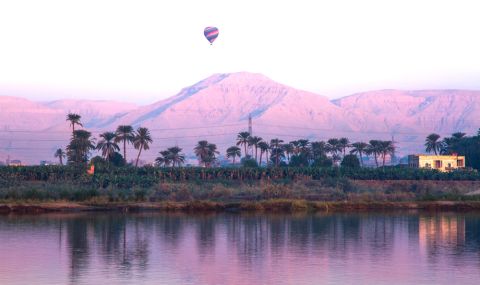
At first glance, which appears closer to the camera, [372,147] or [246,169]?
[246,169]

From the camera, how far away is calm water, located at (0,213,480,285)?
3222 centimetres

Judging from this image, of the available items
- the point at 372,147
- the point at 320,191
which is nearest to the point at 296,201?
the point at 320,191

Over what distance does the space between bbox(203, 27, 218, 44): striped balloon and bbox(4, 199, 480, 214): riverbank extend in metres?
68.5

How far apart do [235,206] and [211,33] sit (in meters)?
71.3

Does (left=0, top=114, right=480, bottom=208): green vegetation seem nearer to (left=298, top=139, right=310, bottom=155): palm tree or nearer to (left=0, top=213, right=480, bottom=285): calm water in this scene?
(left=0, top=213, right=480, bottom=285): calm water

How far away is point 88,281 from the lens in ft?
101

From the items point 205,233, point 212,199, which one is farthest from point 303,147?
Result: point 205,233

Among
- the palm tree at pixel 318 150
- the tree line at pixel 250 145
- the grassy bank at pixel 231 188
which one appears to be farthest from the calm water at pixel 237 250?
the palm tree at pixel 318 150

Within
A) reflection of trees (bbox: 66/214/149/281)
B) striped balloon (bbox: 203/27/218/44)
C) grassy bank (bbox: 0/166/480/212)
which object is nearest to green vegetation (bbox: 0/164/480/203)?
grassy bank (bbox: 0/166/480/212)

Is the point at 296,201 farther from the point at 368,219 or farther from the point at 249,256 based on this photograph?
the point at 249,256

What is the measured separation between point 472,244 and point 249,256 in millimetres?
12227

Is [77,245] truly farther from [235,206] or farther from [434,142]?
[434,142]

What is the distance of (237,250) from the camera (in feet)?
137

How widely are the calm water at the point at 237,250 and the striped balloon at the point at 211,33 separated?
7857cm
